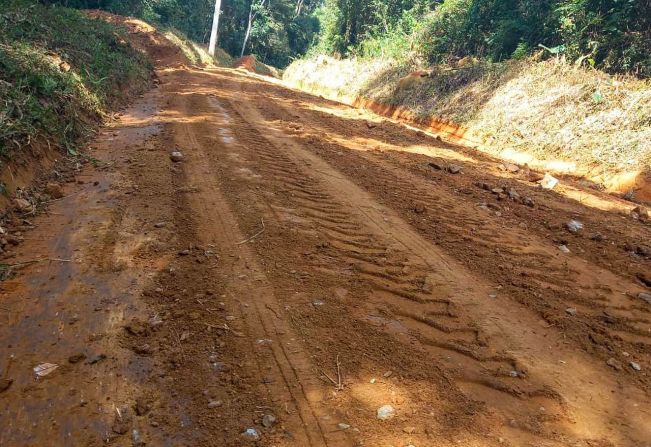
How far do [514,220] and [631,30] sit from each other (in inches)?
390

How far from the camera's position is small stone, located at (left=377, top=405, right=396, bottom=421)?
2.25m

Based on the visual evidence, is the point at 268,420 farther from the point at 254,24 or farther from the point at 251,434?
the point at 254,24

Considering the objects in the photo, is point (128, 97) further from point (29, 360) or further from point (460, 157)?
point (29, 360)

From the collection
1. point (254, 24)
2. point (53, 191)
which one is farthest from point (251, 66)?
point (53, 191)

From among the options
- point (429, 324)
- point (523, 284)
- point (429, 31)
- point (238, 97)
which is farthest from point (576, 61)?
point (429, 324)

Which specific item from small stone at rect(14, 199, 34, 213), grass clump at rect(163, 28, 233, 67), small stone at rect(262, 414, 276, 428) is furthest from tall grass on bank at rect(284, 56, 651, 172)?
grass clump at rect(163, 28, 233, 67)

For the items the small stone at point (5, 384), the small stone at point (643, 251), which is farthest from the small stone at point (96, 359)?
the small stone at point (643, 251)

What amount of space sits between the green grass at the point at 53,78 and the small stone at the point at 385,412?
4.59 metres

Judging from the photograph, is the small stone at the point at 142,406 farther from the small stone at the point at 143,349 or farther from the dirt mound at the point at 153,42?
the dirt mound at the point at 153,42

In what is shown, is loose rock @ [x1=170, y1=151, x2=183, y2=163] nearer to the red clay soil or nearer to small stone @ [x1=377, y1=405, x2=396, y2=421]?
small stone @ [x1=377, y1=405, x2=396, y2=421]

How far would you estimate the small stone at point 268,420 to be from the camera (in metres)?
2.14

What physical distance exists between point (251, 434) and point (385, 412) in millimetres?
723

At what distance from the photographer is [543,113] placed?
10.4 m

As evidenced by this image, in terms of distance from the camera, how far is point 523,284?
369 cm
